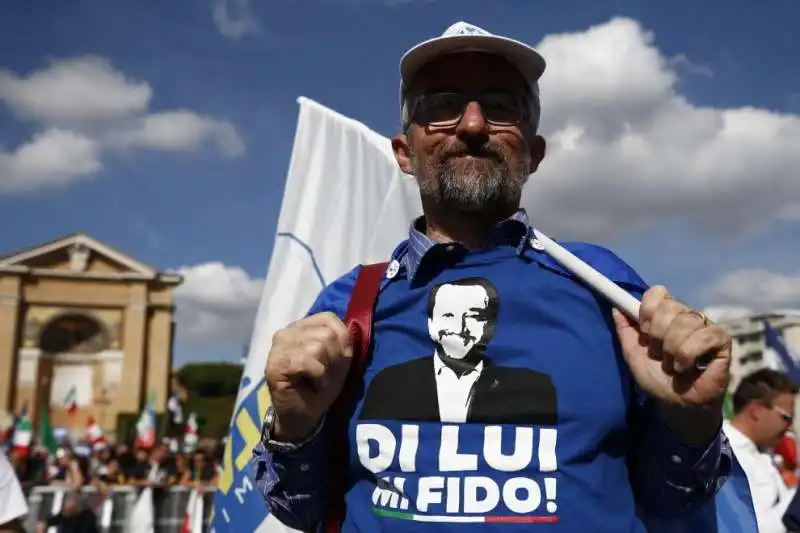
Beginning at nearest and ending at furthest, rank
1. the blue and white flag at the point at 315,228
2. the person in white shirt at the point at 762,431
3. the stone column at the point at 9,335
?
1. the blue and white flag at the point at 315,228
2. the person in white shirt at the point at 762,431
3. the stone column at the point at 9,335

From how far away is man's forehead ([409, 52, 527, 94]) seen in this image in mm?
1741

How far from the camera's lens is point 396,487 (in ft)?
4.86

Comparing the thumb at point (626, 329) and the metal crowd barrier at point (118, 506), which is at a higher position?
the thumb at point (626, 329)

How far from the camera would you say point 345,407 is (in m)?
1.61

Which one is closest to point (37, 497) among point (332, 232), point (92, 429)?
point (332, 232)

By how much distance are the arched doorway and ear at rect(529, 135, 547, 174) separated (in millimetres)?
42969

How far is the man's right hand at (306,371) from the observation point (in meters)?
1.39

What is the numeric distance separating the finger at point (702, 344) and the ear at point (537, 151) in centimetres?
72

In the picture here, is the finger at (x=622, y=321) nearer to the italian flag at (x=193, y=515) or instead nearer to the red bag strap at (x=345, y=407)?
the red bag strap at (x=345, y=407)

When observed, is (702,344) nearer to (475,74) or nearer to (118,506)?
(475,74)

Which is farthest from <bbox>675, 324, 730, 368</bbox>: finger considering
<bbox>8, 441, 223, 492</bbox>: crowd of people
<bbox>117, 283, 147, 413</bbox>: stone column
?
<bbox>117, 283, 147, 413</bbox>: stone column

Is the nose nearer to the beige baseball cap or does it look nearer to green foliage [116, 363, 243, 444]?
the beige baseball cap

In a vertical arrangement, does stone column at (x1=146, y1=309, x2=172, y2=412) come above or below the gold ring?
above

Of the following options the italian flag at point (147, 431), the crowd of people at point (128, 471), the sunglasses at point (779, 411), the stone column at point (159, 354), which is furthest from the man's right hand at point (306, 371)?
the stone column at point (159, 354)
